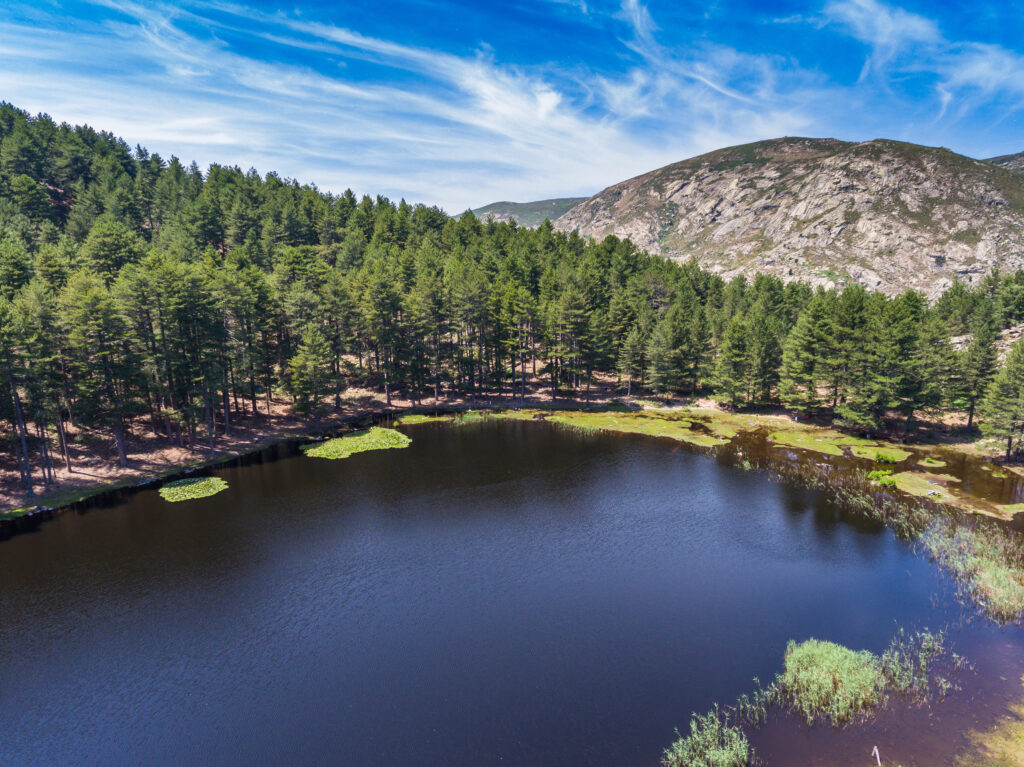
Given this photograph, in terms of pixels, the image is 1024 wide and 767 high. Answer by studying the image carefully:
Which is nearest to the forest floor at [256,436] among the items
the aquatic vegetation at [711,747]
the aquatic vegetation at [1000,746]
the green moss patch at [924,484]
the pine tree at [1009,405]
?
the pine tree at [1009,405]

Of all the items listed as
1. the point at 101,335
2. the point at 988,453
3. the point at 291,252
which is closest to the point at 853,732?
the point at 988,453

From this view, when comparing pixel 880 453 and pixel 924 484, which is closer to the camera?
pixel 924 484

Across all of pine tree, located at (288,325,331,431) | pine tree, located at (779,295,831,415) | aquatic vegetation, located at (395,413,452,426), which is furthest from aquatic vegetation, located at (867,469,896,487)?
pine tree, located at (288,325,331,431)

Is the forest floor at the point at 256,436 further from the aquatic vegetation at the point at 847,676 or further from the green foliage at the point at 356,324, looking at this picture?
the aquatic vegetation at the point at 847,676

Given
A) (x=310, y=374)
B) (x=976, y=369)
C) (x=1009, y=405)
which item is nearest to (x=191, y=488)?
(x=310, y=374)

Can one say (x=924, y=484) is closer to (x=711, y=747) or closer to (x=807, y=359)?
(x=807, y=359)

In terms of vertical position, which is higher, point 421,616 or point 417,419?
point 417,419

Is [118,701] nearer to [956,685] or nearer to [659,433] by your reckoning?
[956,685]
